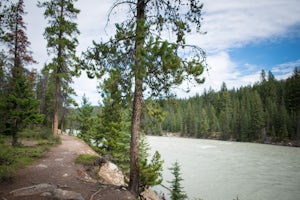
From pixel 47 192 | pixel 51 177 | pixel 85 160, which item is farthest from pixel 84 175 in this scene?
pixel 47 192

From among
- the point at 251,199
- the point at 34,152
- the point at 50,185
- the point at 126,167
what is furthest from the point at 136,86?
the point at 251,199

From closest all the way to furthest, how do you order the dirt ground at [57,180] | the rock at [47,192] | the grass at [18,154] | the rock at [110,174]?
the rock at [47,192] < the dirt ground at [57,180] < the grass at [18,154] < the rock at [110,174]

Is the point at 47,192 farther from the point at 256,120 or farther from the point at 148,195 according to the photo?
the point at 256,120

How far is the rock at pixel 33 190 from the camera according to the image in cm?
551

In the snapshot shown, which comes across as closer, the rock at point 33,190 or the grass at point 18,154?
the rock at point 33,190

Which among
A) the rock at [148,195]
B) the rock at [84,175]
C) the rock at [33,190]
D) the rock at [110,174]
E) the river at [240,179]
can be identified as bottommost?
the river at [240,179]

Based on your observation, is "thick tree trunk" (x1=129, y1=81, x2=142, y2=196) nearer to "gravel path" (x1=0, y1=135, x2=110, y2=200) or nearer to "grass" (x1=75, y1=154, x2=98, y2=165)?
"gravel path" (x1=0, y1=135, x2=110, y2=200)

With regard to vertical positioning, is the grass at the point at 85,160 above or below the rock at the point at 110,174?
above

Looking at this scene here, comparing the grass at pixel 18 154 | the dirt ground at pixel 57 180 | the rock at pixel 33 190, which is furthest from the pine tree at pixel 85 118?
the rock at pixel 33 190

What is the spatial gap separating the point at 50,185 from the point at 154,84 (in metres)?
4.64

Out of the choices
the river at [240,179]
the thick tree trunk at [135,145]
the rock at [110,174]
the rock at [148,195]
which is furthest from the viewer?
the river at [240,179]

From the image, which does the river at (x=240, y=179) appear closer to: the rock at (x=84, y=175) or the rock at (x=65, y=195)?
the rock at (x=84, y=175)

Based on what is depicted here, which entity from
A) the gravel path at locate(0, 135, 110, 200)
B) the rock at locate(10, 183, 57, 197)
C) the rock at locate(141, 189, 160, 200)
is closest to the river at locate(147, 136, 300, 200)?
the rock at locate(141, 189, 160, 200)

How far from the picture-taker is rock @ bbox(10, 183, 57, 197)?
5.51m
